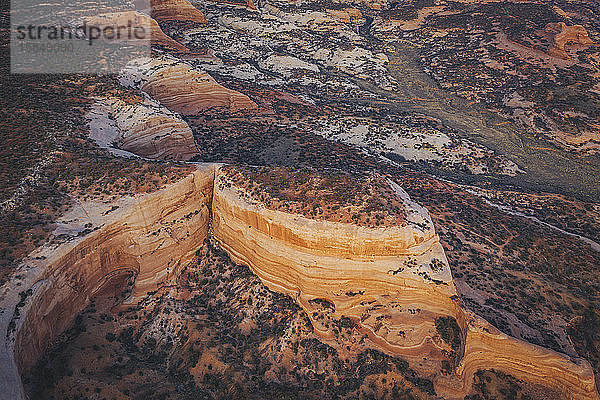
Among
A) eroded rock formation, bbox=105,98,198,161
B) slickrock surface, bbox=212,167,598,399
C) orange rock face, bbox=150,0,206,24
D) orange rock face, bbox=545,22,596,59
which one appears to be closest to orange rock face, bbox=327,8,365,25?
orange rock face, bbox=150,0,206,24

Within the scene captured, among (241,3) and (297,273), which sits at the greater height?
(241,3)

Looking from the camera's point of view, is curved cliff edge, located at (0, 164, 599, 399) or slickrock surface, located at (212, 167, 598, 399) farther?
slickrock surface, located at (212, 167, 598, 399)

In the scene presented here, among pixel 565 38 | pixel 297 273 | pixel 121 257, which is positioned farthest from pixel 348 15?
pixel 121 257

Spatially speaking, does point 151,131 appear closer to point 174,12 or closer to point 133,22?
point 133,22

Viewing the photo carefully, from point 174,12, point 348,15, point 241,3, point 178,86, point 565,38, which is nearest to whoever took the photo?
point 178,86

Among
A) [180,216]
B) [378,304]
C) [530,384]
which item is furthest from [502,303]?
[180,216]

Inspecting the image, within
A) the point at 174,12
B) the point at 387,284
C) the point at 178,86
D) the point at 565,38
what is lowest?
the point at 387,284

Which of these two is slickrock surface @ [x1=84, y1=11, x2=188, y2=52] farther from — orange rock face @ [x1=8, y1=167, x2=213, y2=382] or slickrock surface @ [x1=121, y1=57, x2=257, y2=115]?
orange rock face @ [x1=8, y1=167, x2=213, y2=382]

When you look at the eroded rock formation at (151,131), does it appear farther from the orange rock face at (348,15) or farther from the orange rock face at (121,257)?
the orange rock face at (348,15)
